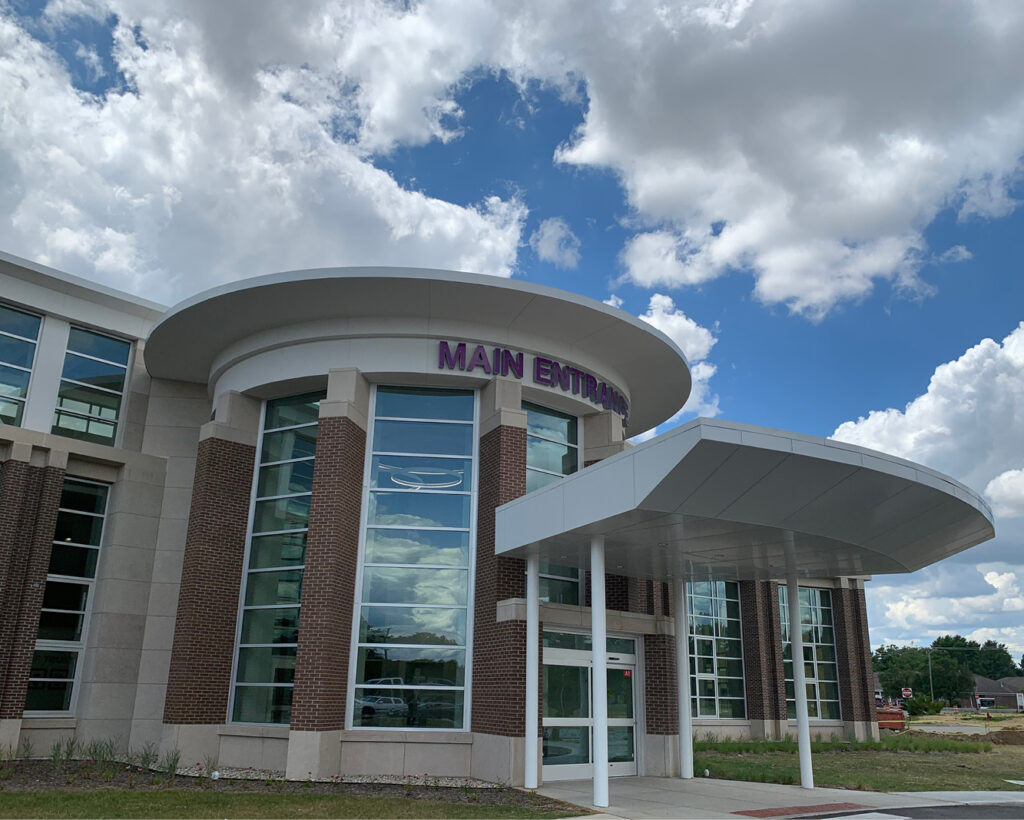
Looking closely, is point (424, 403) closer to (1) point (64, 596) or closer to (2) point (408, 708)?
(2) point (408, 708)

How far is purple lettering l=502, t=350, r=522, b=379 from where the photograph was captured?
17406 millimetres

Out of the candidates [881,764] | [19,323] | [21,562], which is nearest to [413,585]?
[21,562]

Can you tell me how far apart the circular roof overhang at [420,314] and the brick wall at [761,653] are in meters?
17.3

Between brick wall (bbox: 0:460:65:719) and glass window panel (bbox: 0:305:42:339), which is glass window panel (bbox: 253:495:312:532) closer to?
brick wall (bbox: 0:460:65:719)

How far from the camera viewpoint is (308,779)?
1446 centimetres

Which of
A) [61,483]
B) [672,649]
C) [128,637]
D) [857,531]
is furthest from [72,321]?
[857,531]

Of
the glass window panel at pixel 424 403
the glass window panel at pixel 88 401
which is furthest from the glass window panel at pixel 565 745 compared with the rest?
the glass window panel at pixel 88 401

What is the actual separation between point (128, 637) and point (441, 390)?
9.04m

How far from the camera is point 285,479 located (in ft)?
59.4

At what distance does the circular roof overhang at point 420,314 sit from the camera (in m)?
16.3

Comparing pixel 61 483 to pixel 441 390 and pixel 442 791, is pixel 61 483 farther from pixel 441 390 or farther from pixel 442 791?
pixel 442 791

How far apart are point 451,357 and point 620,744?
8.25 m

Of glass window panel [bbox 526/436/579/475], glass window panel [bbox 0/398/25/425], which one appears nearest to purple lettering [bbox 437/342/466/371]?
glass window panel [bbox 526/436/579/475]

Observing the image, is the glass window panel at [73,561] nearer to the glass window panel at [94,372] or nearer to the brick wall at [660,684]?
the glass window panel at [94,372]
